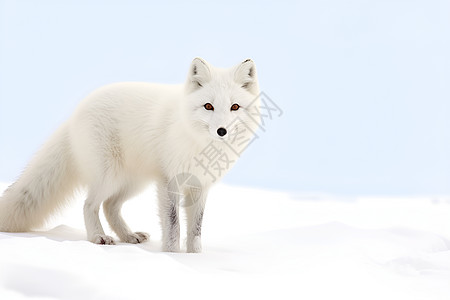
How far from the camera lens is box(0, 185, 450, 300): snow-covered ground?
2.23 m

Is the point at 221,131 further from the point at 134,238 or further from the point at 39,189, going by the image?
the point at 39,189

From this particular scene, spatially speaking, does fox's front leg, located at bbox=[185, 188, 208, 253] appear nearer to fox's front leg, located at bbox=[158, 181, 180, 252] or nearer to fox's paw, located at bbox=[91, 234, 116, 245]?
fox's front leg, located at bbox=[158, 181, 180, 252]

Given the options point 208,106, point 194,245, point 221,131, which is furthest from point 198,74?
point 194,245

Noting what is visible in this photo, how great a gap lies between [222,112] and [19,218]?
180 cm

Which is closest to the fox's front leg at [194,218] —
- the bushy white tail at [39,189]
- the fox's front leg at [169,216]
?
the fox's front leg at [169,216]

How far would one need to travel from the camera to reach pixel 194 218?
377 centimetres

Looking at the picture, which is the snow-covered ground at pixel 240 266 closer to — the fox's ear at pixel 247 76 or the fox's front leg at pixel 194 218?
the fox's front leg at pixel 194 218

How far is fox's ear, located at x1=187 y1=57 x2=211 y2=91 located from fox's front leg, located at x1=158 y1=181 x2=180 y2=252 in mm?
684

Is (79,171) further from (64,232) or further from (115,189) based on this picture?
(64,232)

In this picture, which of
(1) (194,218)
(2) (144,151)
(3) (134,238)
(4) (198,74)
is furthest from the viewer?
(3) (134,238)

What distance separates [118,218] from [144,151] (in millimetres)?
758

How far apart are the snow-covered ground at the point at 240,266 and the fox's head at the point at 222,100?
31.9 inches

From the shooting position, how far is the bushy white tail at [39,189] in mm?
3918

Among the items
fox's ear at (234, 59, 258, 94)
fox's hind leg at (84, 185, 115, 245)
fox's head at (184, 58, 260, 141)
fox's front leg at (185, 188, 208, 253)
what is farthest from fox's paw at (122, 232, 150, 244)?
fox's ear at (234, 59, 258, 94)
